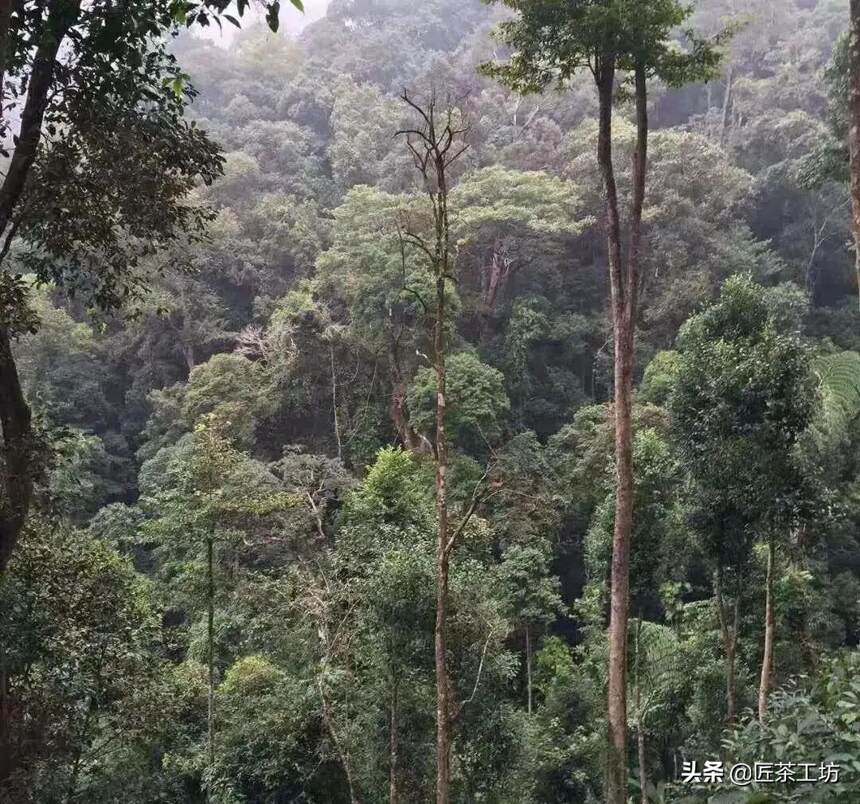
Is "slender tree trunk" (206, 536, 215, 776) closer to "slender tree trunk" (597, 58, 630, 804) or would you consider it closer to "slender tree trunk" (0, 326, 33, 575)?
"slender tree trunk" (0, 326, 33, 575)

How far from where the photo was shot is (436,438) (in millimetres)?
8250

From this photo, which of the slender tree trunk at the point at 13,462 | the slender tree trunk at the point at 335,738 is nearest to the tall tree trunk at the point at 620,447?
the slender tree trunk at the point at 335,738

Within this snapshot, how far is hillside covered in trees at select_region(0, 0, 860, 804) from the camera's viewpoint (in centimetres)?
366

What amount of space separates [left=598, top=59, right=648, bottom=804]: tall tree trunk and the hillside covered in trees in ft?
0.12

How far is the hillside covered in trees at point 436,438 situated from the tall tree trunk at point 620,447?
0.04 metres

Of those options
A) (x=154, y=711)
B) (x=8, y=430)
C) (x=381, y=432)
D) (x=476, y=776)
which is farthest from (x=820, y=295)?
(x=8, y=430)

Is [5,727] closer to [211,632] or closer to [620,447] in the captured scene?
[211,632]

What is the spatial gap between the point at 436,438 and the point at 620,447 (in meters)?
2.92

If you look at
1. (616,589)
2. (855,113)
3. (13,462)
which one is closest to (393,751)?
(616,589)

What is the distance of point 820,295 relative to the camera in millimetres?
19688

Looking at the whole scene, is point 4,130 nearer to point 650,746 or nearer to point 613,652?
point 613,652

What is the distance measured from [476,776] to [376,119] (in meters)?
20.2

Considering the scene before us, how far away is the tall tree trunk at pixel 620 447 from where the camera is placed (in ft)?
17.1

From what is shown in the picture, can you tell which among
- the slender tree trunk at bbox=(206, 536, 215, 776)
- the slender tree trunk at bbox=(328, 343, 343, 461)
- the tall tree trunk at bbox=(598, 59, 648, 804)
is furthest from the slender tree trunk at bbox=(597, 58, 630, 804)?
the slender tree trunk at bbox=(328, 343, 343, 461)
